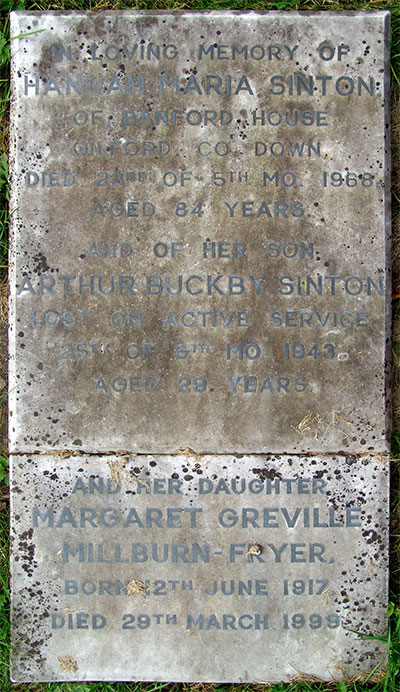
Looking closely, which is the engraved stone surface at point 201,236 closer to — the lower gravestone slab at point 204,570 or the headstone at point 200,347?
the headstone at point 200,347

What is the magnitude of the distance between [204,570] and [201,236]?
1658mm

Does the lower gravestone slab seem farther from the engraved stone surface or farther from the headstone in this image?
the engraved stone surface

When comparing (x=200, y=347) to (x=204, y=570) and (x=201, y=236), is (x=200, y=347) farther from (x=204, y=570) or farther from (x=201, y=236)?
(x=204, y=570)

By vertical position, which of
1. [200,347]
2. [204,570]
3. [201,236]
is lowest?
[204,570]

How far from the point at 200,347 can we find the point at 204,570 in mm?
1105

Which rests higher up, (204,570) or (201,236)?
(201,236)

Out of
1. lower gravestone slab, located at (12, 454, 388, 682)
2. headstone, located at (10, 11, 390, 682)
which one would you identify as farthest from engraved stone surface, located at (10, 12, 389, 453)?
lower gravestone slab, located at (12, 454, 388, 682)

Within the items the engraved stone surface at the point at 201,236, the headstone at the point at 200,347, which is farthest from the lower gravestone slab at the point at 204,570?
the engraved stone surface at the point at 201,236

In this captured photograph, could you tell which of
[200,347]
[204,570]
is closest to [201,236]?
[200,347]

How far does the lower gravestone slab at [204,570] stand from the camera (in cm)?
265

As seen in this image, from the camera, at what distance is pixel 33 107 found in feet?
8.88

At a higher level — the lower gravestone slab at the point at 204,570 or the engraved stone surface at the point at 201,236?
the engraved stone surface at the point at 201,236

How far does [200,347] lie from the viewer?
2.67m

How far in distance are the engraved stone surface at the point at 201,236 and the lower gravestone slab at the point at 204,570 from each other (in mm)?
172
